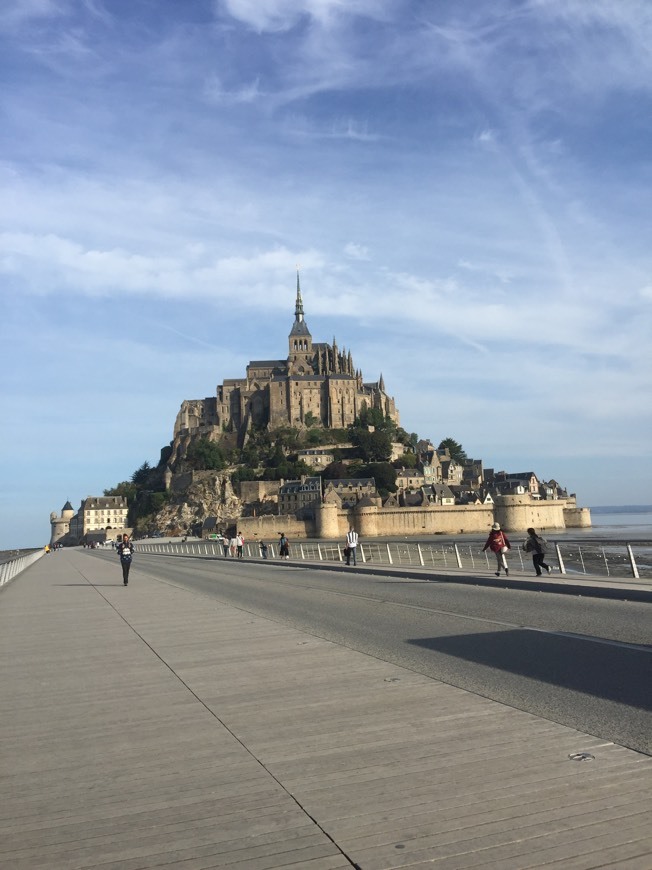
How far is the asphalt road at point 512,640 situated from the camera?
5.54 meters

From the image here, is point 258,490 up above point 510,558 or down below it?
above

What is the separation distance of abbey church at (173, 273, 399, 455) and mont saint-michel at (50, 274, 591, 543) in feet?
0.54

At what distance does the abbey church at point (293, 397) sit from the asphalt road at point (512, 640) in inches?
4158

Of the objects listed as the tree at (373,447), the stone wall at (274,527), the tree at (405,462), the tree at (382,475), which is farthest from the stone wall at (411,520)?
the tree at (405,462)

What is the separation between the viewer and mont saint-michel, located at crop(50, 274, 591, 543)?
3654 inches

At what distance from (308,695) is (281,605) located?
7.92m

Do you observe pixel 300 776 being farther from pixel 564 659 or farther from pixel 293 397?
pixel 293 397

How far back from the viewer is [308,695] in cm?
614

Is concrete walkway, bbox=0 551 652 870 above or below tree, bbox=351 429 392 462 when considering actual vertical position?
below

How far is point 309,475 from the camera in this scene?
109812 millimetres

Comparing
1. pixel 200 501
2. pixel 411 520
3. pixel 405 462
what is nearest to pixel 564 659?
pixel 411 520

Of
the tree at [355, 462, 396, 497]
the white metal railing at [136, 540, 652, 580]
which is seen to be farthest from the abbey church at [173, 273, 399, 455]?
the white metal railing at [136, 540, 652, 580]

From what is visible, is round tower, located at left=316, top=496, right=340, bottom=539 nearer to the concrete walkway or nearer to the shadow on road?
the shadow on road

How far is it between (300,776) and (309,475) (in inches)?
4162
